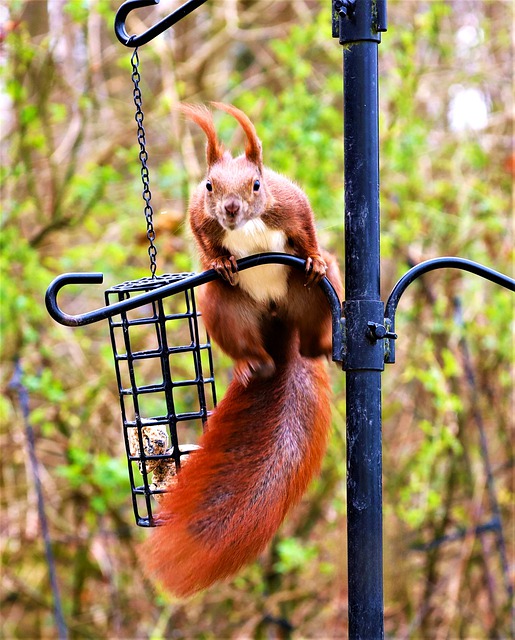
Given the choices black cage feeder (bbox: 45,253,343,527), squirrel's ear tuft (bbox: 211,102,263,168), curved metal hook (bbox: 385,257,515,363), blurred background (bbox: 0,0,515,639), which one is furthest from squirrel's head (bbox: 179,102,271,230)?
blurred background (bbox: 0,0,515,639)

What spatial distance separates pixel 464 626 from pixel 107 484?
1478 millimetres

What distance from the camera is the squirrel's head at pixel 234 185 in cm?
150

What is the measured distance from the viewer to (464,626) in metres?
3.28

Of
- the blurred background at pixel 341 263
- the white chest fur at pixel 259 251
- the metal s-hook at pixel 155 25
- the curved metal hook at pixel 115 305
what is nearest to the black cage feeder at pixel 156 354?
the curved metal hook at pixel 115 305

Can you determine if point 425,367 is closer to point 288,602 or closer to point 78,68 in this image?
point 288,602

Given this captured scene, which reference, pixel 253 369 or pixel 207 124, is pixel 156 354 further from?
pixel 207 124

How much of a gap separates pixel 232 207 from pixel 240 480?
46cm

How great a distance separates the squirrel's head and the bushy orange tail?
11.4 inches

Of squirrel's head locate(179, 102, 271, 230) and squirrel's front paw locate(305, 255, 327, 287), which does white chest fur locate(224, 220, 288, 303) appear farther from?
squirrel's front paw locate(305, 255, 327, 287)

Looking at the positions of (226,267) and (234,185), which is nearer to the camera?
(226,267)

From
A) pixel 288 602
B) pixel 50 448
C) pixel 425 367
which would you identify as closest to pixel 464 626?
pixel 288 602

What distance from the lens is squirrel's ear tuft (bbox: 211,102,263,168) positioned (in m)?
1.33

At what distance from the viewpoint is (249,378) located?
5.18ft

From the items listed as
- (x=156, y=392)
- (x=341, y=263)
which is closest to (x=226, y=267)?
(x=156, y=392)
